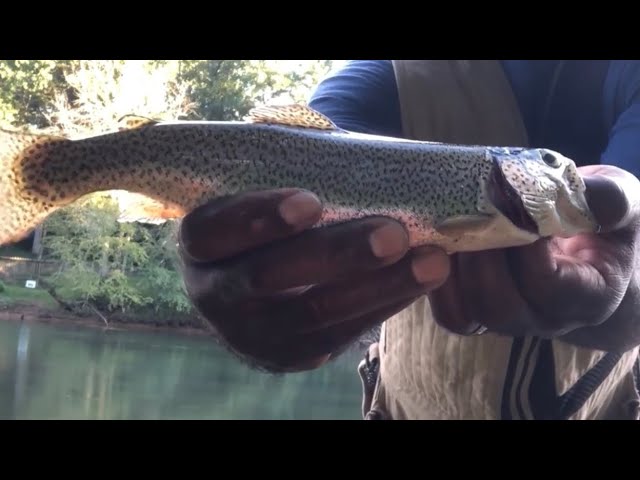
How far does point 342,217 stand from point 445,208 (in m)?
0.21

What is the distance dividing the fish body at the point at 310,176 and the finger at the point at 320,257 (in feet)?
0.34

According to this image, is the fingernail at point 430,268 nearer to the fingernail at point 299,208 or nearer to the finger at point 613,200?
the fingernail at point 299,208

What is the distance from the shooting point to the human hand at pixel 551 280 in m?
1.48

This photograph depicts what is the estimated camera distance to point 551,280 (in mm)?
1461

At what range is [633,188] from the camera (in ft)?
5.05

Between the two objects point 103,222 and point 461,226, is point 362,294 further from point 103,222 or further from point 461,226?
point 103,222

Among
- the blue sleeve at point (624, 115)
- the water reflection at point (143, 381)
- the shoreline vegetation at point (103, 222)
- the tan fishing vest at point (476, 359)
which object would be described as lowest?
the water reflection at point (143, 381)

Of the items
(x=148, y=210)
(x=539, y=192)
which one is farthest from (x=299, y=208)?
(x=539, y=192)

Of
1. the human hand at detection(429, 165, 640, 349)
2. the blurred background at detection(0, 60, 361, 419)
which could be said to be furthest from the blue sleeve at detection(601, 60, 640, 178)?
the blurred background at detection(0, 60, 361, 419)

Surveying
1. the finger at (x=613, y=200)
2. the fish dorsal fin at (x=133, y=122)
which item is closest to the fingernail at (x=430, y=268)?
the finger at (x=613, y=200)

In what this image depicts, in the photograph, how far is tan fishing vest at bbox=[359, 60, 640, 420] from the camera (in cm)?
178

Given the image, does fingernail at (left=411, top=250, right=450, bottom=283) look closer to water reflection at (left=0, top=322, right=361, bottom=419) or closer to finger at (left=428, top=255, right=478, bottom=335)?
finger at (left=428, top=255, right=478, bottom=335)
